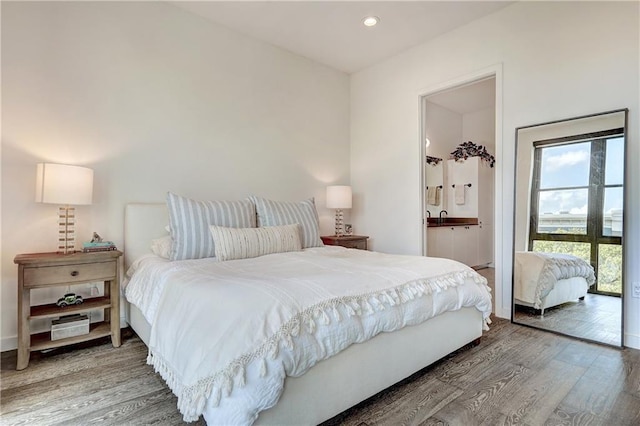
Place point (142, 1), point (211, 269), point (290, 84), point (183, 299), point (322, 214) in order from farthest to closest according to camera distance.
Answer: point (322, 214) < point (290, 84) < point (142, 1) < point (211, 269) < point (183, 299)

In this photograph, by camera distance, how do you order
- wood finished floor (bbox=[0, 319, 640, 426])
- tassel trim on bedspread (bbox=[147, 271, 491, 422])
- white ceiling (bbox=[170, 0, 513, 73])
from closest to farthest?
1. tassel trim on bedspread (bbox=[147, 271, 491, 422])
2. wood finished floor (bbox=[0, 319, 640, 426])
3. white ceiling (bbox=[170, 0, 513, 73])

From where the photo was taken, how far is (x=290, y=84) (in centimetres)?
387

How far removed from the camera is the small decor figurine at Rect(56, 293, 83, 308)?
2277 millimetres

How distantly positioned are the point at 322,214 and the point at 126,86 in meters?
2.49

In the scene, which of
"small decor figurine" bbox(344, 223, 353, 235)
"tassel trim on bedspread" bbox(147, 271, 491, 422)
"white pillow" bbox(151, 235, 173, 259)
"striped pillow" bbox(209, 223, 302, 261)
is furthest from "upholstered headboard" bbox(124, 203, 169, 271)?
"small decor figurine" bbox(344, 223, 353, 235)

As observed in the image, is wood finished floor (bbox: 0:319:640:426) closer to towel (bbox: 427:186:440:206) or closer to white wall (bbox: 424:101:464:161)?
towel (bbox: 427:186:440:206)

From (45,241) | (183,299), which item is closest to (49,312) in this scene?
(45,241)

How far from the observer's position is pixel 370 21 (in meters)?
3.21

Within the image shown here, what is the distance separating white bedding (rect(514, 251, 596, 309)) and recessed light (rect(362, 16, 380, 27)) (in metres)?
2.59

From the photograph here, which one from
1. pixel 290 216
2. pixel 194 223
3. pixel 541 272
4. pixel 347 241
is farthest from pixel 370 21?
pixel 541 272

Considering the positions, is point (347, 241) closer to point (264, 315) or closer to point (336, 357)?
point (336, 357)

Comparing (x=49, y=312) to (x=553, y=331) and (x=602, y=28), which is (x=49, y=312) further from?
(x=602, y=28)

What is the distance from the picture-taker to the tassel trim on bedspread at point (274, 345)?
44.6 inches

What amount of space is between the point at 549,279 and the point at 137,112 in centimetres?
383
